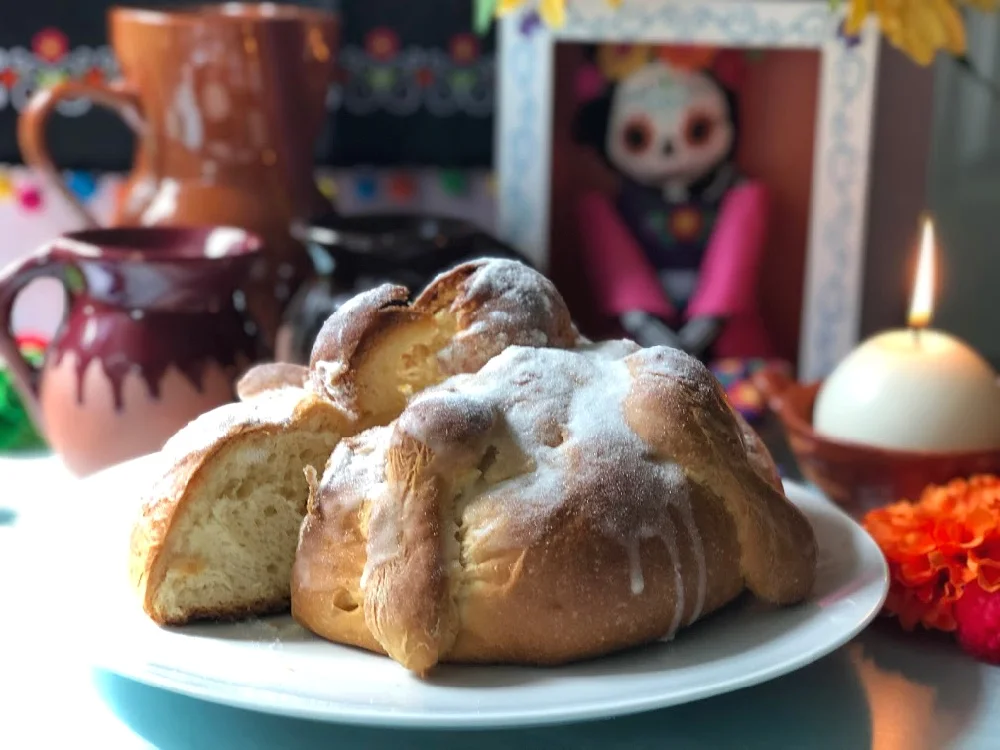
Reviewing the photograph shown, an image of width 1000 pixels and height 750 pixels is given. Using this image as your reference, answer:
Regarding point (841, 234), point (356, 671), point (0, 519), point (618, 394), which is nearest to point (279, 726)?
point (356, 671)

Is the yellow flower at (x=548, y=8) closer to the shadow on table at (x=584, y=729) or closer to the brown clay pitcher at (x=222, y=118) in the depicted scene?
the brown clay pitcher at (x=222, y=118)

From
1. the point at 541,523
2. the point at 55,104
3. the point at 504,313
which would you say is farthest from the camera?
the point at 55,104

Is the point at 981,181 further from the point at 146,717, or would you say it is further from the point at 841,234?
the point at 146,717

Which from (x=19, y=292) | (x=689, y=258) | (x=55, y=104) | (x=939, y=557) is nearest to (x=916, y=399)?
(x=939, y=557)

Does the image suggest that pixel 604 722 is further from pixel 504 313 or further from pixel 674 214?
pixel 674 214

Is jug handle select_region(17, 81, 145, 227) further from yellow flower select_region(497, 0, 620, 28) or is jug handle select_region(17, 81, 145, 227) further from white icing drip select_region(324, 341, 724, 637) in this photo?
white icing drip select_region(324, 341, 724, 637)

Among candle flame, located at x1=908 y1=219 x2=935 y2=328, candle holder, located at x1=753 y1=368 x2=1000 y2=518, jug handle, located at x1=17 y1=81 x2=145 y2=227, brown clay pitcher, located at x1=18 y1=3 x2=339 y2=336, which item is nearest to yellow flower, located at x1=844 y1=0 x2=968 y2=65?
candle flame, located at x1=908 y1=219 x2=935 y2=328

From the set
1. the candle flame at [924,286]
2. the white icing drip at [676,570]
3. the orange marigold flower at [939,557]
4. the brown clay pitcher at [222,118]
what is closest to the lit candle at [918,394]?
the candle flame at [924,286]
